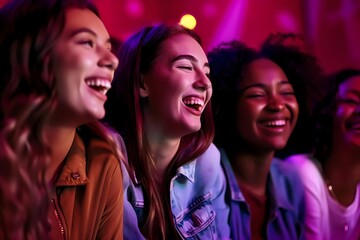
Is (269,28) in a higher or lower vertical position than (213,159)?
higher

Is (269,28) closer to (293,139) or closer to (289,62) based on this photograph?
(289,62)

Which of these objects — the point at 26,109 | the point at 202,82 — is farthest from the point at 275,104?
the point at 26,109

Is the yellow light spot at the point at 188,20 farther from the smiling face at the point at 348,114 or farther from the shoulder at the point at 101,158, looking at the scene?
the shoulder at the point at 101,158

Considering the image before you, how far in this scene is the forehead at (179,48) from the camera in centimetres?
136

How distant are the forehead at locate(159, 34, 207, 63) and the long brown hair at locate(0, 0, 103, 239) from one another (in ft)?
1.43

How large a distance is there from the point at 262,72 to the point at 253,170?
350 mm

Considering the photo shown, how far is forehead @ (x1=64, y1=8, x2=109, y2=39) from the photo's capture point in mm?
990

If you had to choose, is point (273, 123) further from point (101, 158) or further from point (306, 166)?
point (101, 158)

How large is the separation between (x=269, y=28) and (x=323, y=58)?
0.32m

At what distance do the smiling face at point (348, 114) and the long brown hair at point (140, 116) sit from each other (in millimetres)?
635

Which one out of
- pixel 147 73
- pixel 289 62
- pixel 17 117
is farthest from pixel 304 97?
pixel 17 117

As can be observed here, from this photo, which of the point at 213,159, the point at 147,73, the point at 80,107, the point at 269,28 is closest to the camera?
the point at 80,107

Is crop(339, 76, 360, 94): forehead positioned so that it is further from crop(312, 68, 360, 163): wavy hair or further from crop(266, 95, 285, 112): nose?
crop(266, 95, 285, 112): nose

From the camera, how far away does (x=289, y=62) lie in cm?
173
